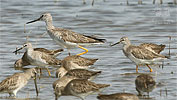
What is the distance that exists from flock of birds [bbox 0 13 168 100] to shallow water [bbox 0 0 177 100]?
0.33 m

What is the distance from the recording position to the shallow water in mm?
11898

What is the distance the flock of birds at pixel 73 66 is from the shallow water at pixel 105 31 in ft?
1.09

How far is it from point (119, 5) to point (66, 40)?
30.7 ft

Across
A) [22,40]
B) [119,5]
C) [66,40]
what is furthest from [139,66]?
[119,5]

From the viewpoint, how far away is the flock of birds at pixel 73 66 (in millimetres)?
10117

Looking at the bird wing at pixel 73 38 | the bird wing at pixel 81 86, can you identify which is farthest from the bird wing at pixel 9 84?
the bird wing at pixel 73 38

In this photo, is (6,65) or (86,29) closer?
(6,65)

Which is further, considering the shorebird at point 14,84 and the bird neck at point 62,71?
the bird neck at point 62,71

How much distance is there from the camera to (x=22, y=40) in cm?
1705

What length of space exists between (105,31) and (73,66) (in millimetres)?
6063

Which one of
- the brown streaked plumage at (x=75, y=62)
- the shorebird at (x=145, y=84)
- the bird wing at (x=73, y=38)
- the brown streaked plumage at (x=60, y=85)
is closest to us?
the shorebird at (x=145, y=84)

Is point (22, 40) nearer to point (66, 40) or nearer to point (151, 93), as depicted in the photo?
point (66, 40)

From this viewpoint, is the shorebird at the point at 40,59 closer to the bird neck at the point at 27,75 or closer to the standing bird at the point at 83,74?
the standing bird at the point at 83,74

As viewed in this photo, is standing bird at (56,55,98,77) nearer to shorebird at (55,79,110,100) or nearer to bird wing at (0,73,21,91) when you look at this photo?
bird wing at (0,73,21,91)
